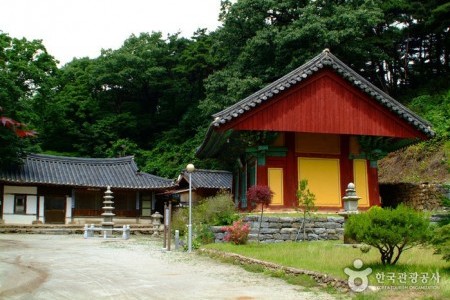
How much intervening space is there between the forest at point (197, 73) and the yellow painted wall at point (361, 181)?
368 inches

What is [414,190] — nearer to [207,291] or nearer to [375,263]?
[375,263]

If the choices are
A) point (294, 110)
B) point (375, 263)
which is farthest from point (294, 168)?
point (375, 263)

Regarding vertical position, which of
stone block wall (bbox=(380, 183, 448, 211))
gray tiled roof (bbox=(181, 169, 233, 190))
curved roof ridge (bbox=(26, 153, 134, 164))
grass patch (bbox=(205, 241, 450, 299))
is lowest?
grass patch (bbox=(205, 241, 450, 299))

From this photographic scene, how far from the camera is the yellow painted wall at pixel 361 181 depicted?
70.6ft

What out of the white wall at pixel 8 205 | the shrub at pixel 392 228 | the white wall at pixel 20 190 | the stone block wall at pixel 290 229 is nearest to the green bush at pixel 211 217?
the stone block wall at pixel 290 229

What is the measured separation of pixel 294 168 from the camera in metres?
20.7

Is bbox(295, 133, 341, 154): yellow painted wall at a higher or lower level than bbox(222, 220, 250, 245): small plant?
higher

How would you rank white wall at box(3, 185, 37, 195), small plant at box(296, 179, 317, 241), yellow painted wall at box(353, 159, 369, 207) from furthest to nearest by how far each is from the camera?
1. white wall at box(3, 185, 37, 195)
2. yellow painted wall at box(353, 159, 369, 207)
3. small plant at box(296, 179, 317, 241)

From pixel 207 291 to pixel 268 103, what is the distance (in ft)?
39.1

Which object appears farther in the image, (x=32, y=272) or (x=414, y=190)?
(x=414, y=190)

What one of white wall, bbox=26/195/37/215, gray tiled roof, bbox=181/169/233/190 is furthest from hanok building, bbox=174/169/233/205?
white wall, bbox=26/195/37/215

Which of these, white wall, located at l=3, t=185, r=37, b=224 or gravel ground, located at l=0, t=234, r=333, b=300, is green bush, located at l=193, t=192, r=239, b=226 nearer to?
gravel ground, located at l=0, t=234, r=333, b=300

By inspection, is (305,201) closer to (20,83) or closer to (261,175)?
(261,175)

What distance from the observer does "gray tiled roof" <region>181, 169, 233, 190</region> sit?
33588 millimetres
